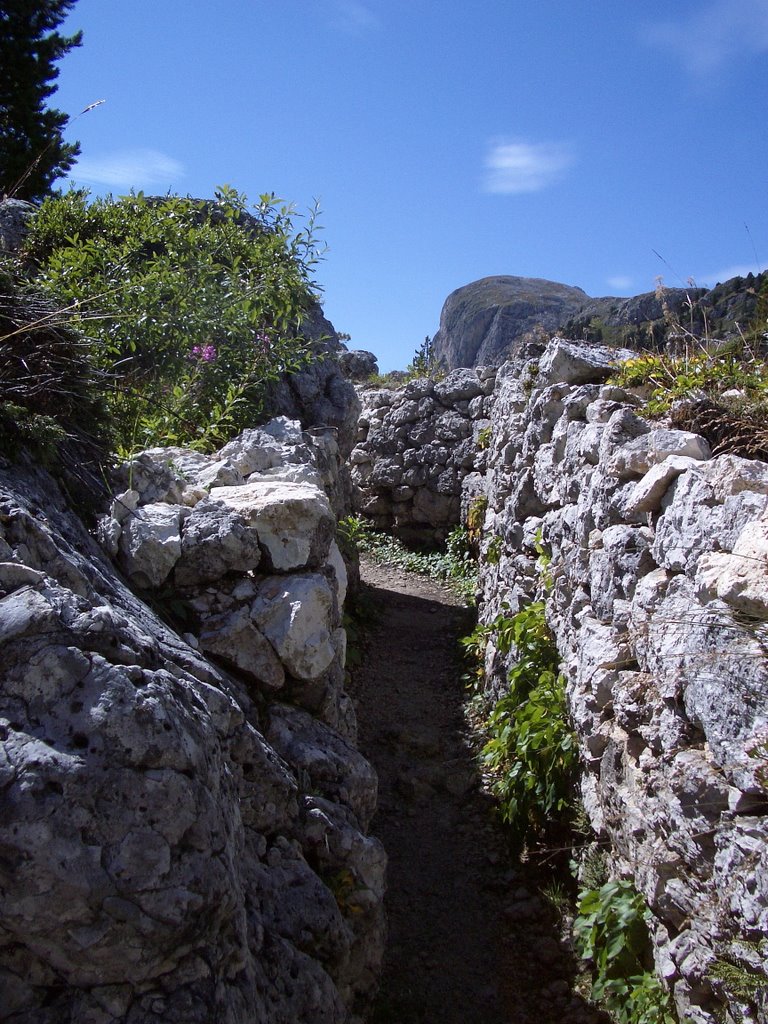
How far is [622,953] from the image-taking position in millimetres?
3686

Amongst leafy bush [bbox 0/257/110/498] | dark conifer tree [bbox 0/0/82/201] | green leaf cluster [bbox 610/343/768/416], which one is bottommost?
leafy bush [bbox 0/257/110/498]

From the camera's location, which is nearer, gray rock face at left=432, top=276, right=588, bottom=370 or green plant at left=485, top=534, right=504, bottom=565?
green plant at left=485, top=534, right=504, bottom=565

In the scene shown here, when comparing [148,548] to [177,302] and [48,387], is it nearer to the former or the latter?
[48,387]

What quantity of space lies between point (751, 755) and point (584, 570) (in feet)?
→ 7.46

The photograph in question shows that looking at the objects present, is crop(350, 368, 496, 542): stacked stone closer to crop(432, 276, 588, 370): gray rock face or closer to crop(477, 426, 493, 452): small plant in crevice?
crop(477, 426, 493, 452): small plant in crevice

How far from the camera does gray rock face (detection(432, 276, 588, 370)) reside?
31.4 m

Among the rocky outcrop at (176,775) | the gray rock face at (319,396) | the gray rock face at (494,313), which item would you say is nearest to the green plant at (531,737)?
the rocky outcrop at (176,775)

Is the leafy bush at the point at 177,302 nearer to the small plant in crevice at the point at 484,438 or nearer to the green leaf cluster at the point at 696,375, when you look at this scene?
the green leaf cluster at the point at 696,375

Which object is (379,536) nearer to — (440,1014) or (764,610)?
(440,1014)

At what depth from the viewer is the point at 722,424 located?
4211 mm

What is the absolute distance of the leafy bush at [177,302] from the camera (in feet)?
16.9

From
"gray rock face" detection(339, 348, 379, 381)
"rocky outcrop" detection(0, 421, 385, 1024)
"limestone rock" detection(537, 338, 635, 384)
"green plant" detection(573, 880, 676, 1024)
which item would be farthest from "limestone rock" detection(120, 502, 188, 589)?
"gray rock face" detection(339, 348, 379, 381)

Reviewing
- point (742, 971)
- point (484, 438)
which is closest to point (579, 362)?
point (742, 971)

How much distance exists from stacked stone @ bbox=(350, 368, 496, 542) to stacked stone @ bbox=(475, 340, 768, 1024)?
7181 millimetres
